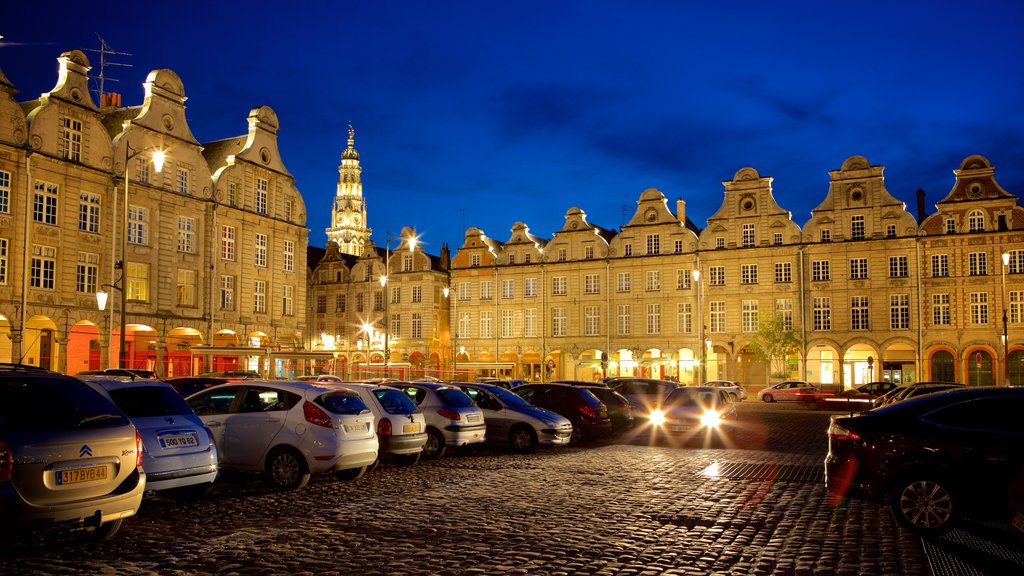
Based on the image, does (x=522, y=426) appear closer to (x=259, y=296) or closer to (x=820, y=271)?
(x=259, y=296)

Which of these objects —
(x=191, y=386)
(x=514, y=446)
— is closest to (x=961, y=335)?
(x=514, y=446)

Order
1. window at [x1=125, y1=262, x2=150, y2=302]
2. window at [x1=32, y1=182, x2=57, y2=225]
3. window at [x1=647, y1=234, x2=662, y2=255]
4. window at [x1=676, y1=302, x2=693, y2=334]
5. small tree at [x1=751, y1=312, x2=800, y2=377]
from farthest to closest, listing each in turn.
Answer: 1. window at [x1=647, y1=234, x2=662, y2=255]
2. window at [x1=676, y1=302, x2=693, y2=334]
3. small tree at [x1=751, y1=312, x2=800, y2=377]
4. window at [x1=125, y1=262, x2=150, y2=302]
5. window at [x1=32, y1=182, x2=57, y2=225]

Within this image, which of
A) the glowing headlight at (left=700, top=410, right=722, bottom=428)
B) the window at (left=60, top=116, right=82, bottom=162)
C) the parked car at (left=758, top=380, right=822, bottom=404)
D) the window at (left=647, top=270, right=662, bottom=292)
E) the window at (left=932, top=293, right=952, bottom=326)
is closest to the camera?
the glowing headlight at (left=700, top=410, right=722, bottom=428)

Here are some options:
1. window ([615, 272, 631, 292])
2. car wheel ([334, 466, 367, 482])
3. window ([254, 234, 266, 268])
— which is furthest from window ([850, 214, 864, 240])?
car wheel ([334, 466, 367, 482])

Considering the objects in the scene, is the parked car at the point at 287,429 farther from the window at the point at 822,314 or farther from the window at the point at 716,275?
the window at the point at 716,275

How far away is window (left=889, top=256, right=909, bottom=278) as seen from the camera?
56719 mm

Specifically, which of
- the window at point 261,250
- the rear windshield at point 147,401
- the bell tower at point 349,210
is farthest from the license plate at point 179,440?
the bell tower at point 349,210

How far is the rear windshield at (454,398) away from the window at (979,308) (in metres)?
46.2

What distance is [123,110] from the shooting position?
51531 mm

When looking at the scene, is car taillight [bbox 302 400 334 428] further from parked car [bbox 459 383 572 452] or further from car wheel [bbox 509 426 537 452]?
car wheel [bbox 509 426 537 452]

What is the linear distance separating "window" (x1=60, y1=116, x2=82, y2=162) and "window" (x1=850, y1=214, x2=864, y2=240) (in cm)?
4596

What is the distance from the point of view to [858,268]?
190 feet

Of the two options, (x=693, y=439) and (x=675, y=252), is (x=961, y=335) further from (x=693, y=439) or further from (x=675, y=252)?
(x=693, y=439)

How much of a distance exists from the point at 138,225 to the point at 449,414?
1314 inches
